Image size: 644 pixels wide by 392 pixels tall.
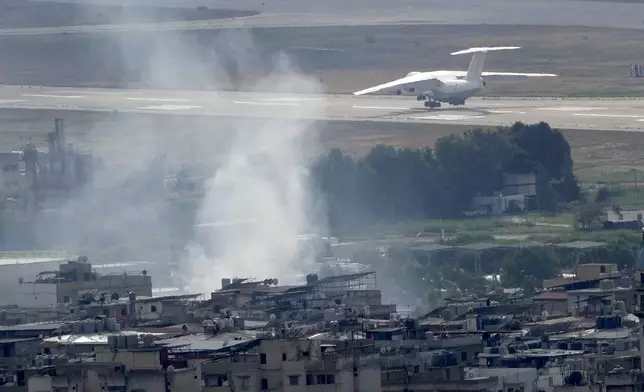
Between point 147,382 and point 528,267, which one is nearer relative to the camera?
point 147,382

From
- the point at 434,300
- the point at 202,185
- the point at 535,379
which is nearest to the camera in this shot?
the point at 535,379

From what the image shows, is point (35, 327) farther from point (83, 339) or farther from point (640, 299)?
point (640, 299)

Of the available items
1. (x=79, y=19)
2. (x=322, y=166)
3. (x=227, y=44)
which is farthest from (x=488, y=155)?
(x=79, y=19)

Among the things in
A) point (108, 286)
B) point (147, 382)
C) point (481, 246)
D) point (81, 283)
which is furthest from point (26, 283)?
point (147, 382)

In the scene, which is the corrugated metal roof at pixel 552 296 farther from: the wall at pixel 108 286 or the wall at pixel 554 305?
the wall at pixel 108 286

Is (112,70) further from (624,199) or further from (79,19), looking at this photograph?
(624,199)

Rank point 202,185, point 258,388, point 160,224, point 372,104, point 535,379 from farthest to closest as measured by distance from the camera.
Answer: point 372,104 < point 202,185 < point 160,224 < point 535,379 < point 258,388
